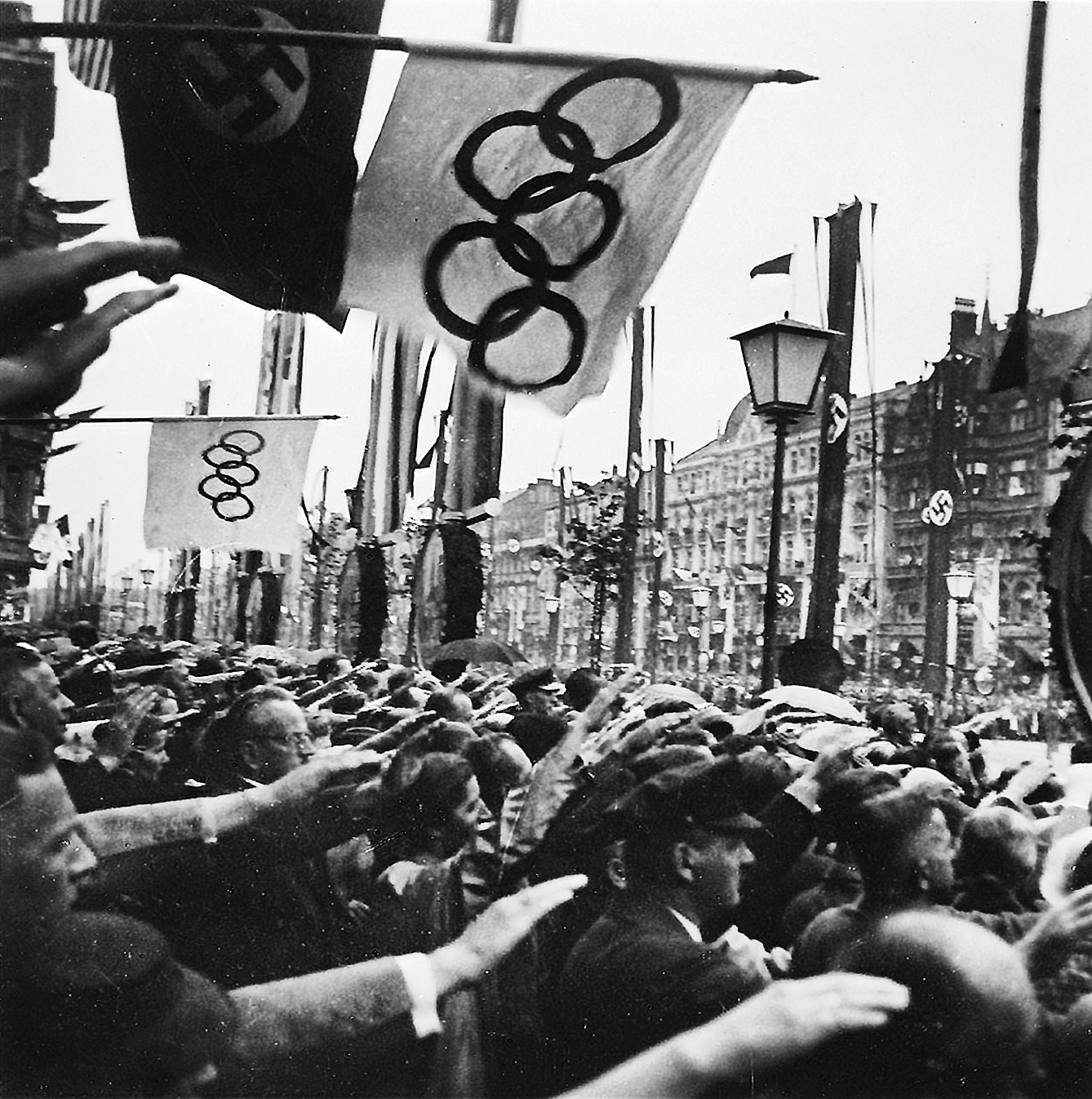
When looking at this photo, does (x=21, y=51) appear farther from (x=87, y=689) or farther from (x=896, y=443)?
(x=896, y=443)

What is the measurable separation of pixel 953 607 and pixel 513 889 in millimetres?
1464

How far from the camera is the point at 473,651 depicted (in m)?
3.28

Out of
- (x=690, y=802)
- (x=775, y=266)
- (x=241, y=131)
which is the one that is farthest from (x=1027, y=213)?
(x=241, y=131)

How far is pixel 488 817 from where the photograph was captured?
312cm

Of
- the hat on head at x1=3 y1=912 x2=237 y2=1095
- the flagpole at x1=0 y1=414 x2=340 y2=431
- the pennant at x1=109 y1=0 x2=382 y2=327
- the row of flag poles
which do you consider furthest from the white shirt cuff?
the pennant at x1=109 y1=0 x2=382 y2=327

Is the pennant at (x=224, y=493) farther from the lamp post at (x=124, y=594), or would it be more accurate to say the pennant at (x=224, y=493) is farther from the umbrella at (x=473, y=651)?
the umbrella at (x=473, y=651)

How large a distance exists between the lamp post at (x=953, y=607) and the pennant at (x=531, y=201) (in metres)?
1.14

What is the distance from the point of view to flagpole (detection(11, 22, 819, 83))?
A: 2.99m

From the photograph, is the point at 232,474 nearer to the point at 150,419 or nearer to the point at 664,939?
the point at 150,419

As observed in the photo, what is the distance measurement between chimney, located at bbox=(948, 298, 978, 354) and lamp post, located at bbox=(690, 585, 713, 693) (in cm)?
101

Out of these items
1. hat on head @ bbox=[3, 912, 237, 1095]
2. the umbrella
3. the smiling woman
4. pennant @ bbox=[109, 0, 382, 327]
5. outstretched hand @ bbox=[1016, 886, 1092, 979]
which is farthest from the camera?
the smiling woman

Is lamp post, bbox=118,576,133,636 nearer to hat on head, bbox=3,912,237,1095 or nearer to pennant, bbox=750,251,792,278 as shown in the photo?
hat on head, bbox=3,912,237,1095

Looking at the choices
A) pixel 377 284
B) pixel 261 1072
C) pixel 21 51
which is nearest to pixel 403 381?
pixel 377 284

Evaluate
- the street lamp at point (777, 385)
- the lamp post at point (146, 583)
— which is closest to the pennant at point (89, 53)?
the lamp post at point (146, 583)
